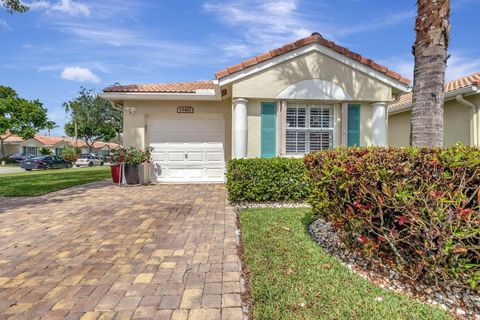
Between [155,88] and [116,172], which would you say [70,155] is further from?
[155,88]

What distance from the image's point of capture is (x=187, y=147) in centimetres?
1095

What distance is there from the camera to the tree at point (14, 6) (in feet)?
39.1

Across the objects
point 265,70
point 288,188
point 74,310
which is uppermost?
point 265,70

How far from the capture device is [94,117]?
42469mm

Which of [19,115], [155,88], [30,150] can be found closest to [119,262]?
[155,88]

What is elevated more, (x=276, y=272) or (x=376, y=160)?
(x=376, y=160)

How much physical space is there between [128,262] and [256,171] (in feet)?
13.1

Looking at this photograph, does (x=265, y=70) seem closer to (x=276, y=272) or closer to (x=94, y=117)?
(x=276, y=272)

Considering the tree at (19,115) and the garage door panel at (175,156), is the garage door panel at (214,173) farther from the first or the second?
the tree at (19,115)

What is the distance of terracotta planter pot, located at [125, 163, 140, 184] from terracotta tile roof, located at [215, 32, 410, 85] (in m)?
4.77

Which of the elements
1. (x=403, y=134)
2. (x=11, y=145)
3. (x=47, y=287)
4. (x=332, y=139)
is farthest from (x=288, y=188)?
(x=11, y=145)

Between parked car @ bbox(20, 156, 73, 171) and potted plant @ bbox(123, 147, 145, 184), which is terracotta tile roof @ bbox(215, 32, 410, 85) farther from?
parked car @ bbox(20, 156, 73, 171)

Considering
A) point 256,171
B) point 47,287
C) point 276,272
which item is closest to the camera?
point 47,287

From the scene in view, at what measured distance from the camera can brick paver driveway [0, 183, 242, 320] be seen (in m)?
2.60
